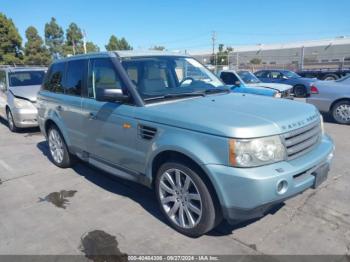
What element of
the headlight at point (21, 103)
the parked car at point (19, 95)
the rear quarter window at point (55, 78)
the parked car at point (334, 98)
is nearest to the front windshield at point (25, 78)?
the parked car at point (19, 95)

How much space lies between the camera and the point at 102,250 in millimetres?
3105

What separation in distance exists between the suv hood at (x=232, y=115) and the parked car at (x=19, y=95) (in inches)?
234

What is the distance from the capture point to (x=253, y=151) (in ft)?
8.82

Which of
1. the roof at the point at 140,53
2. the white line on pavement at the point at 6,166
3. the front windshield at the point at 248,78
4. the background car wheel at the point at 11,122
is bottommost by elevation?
the white line on pavement at the point at 6,166

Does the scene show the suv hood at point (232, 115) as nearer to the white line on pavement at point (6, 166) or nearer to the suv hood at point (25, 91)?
the white line on pavement at point (6, 166)

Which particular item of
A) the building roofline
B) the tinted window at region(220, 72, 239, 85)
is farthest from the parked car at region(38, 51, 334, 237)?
the building roofline

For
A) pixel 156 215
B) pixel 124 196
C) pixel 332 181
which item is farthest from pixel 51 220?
pixel 332 181

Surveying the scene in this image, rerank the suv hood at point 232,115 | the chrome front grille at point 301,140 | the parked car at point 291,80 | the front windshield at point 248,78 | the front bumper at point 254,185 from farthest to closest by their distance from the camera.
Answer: the parked car at point 291,80 < the front windshield at point 248,78 < the chrome front grille at point 301,140 < the suv hood at point 232,115 < the front bumper at point 254,185

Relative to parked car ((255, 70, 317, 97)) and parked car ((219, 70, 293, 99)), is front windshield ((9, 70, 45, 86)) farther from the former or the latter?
parked car ((255, 70, 317, 97))

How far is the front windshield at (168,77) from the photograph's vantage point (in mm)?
3707

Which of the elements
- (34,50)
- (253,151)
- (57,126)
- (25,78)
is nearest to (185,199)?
(253,151)

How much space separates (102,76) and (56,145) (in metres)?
2.08

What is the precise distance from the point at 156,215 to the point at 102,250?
858 mm

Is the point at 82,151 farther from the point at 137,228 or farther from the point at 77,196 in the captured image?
the point at 137,228
